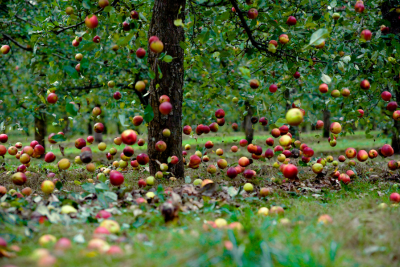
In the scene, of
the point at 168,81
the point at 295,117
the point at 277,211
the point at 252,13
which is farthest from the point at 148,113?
the point at 252,13

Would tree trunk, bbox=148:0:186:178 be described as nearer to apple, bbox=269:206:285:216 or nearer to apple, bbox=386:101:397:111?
apple, bbox=269:206:285:216

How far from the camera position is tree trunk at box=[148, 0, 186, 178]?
4.18 meters

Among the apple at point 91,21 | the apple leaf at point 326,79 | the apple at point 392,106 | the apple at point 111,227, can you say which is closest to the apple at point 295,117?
the apple leaf at point 326,79

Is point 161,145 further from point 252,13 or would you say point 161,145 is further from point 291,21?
point 291,21

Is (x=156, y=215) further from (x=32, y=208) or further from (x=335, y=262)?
(x=335, y=262)

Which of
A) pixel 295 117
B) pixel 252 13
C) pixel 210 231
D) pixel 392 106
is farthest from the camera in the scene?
pixel 392 106

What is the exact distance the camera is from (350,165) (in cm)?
585

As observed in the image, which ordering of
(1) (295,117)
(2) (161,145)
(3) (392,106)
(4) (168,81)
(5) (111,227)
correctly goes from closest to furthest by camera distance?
(5) (111,227) → (1) (295,117) → (2) (161,145) → (4) (168,81) → (3) (392,106)

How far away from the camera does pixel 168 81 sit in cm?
428

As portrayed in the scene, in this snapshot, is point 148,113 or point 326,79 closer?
point 148,113

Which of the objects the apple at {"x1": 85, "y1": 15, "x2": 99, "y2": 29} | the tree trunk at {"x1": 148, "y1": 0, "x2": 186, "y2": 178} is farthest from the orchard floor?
the apple at {"x1": 85, "y1": 15, "x2": 99, "y2": 29}

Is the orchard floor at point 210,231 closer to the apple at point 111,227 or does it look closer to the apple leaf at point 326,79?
the apple at point 111,227

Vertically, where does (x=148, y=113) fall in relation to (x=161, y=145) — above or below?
above

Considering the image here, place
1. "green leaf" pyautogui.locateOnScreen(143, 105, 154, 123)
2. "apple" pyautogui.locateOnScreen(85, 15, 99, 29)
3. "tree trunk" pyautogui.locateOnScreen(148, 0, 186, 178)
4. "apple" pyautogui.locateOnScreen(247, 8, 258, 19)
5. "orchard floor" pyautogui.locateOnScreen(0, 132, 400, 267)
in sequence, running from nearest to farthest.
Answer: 1. "orchard floor" pyautogui.locateOnScreen(0, 132, 400, 267)
2. "green leaf" pyautogui.locateOnScreen(143, 105, 154, 123)
3. "apple" pyautogui.locateOnScreen(85, 15, 99, 29)
4. "apple" pyautogui.locateOnScreen(247, 8, 258, 19)
5. "tree trunk" pyautogui.locateOnScreen(148, 0, 186, 178)
